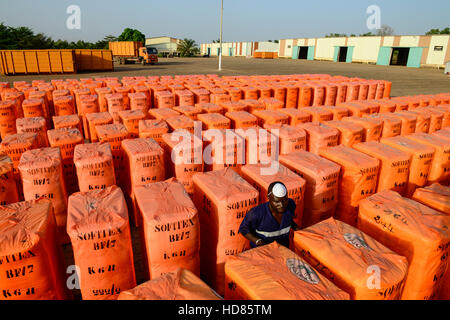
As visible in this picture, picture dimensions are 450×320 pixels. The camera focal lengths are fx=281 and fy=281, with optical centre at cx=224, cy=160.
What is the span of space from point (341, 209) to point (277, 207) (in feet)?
6.18

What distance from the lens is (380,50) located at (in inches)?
1638

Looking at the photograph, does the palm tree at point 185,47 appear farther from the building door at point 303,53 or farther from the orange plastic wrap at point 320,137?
the orange plastic wrap at point 320,137

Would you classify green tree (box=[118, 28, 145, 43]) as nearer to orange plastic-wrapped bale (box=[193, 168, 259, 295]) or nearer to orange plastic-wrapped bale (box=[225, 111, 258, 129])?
orange plastic-wrapped bale (box=[225, 111, 258, 129])

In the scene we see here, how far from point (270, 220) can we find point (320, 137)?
2.70 m

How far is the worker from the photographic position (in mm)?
2711

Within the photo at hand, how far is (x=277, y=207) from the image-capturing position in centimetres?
272

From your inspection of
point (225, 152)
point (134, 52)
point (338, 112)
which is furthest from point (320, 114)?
point (134, 52)

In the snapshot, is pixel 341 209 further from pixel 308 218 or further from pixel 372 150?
pixel 372 150

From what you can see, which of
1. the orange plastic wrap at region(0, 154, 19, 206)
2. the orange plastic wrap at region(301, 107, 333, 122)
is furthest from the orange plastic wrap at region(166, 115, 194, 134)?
the orange plastic wrap at region(301, 107, 333, 122)

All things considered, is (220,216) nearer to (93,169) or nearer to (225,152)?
(225,152)

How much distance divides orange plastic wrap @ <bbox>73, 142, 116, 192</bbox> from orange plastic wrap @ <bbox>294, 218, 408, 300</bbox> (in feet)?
8.87

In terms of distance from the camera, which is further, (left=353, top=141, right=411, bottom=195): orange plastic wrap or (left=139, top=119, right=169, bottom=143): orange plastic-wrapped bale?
(left=139, top=119, right=169, bottom=143): orange plastic-wrapped bale

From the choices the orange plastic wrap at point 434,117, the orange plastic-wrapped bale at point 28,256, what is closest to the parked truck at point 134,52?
the orange plastic wrap at point 434,117

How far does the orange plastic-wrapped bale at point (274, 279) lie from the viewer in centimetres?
199
